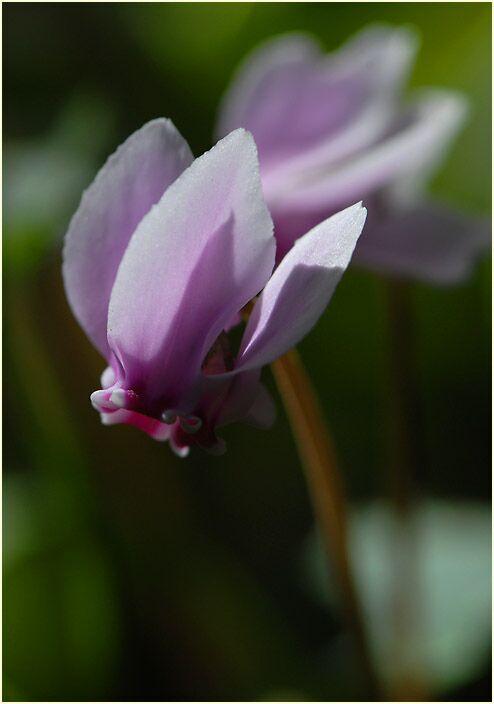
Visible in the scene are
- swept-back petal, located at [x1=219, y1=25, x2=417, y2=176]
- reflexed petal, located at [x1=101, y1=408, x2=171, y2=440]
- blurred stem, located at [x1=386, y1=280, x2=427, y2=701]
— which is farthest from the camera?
blurred stem, located at [x1=386, y1=280, x2=427, y2=701]

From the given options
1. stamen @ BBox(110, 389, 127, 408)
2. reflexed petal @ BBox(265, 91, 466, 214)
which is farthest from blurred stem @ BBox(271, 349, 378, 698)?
stamen @ BBox(110, 389, 127, 408)

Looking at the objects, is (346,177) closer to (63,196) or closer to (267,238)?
(267,238)

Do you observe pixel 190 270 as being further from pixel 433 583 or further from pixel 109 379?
pixel 433 583

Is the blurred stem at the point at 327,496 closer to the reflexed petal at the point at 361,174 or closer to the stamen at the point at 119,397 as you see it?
the reflexed petal at the point at 361,174

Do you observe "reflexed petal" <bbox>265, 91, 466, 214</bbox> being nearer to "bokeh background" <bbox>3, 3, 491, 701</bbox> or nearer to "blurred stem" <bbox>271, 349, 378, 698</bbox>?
"blurred stem" <bbox>271, 349, 378, 698</bbox>

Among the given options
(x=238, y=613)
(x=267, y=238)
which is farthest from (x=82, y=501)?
(x=267, y=238)

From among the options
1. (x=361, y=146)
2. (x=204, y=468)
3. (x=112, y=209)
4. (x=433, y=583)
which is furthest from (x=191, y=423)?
(x=204, y=468)

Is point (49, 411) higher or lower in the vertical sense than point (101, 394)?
lower

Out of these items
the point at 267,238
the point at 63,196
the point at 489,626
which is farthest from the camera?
the point at 63,196
